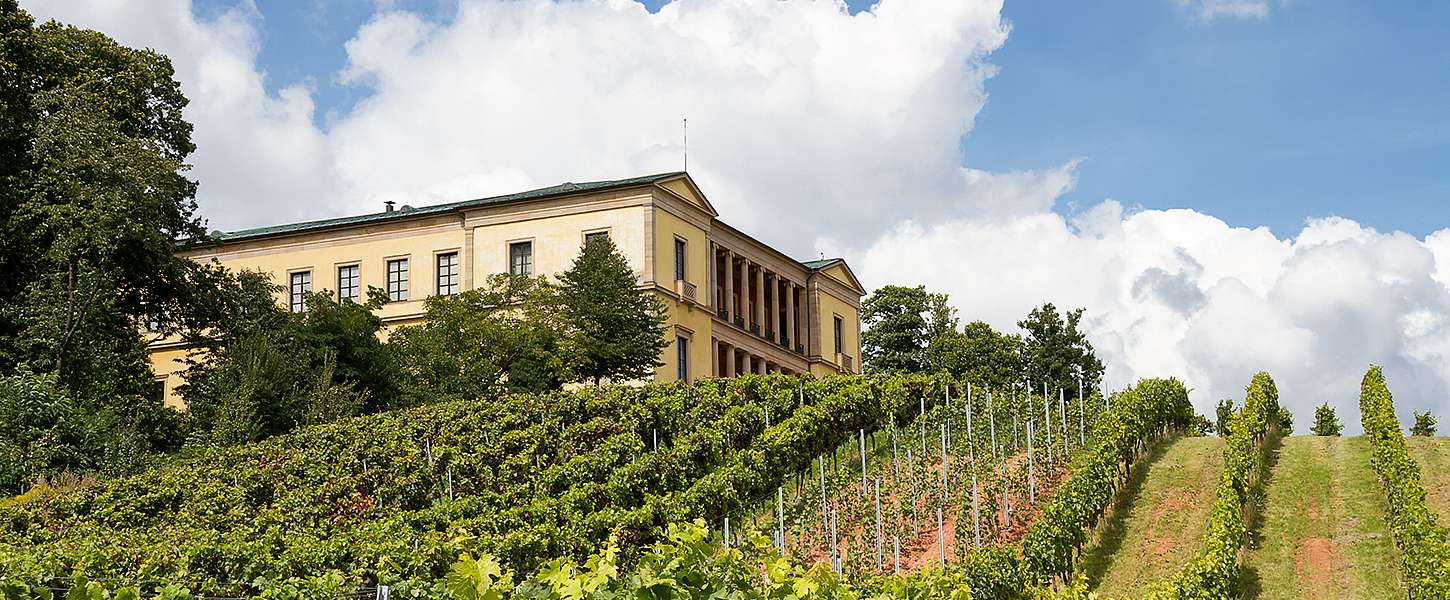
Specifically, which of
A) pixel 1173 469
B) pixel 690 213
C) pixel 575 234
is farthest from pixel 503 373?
pixel 1173 469

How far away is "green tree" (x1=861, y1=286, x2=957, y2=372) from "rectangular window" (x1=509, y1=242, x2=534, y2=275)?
19863mm

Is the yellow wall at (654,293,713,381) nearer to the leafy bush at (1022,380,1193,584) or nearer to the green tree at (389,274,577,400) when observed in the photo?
the green tree at (389,274,577,400)

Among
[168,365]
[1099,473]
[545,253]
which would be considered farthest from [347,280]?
[1099,473]

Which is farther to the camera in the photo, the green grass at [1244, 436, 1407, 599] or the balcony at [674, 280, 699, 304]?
the balcony at [674, 280, 699, 304]

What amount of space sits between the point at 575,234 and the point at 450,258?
487 cm

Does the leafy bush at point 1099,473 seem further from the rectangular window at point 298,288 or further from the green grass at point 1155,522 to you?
the rectangular window at point 298,288

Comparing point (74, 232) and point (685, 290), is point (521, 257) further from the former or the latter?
point (74, 232)

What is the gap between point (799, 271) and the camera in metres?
65.9

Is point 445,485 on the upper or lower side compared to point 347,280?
lower

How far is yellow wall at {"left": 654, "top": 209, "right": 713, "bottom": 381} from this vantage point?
52.8 meters

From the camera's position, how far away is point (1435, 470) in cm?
3031

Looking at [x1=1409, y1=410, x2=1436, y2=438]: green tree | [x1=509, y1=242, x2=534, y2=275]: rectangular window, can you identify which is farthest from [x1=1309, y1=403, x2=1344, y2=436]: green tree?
[x1=509, y1=242, x2=534, y2=275]: rectangular window

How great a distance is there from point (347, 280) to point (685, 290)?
11972 mm

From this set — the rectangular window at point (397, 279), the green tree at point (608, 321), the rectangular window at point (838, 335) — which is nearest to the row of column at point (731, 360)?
the rectangular window at point (838, 335)
